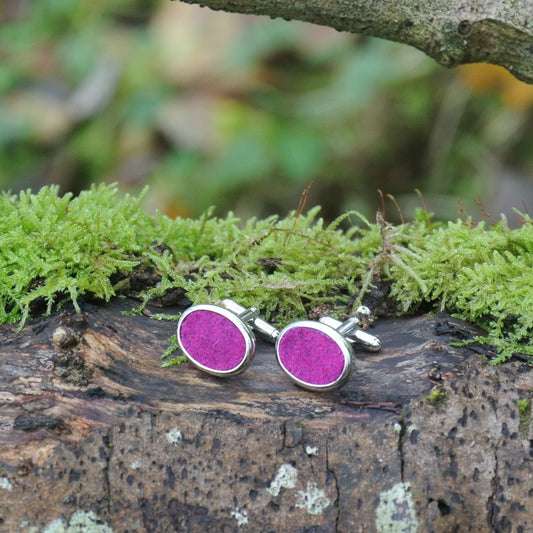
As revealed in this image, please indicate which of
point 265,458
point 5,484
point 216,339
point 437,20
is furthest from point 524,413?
point 5,484

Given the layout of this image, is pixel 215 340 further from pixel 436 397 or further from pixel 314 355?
pixel 436 397

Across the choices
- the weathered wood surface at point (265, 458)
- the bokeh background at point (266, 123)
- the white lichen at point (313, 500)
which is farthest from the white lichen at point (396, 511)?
the bokeh background at point (266, 123)

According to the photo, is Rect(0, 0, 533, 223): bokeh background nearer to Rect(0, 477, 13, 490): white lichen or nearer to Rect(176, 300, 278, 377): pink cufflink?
Rect(176, 300, 278, 377): pink cufflink

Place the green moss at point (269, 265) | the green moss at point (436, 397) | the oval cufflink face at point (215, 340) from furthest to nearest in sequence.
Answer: the green moss at point (269, 265)
the oval cufflink face at point (215, 340)
the green moss at point (436, 397)

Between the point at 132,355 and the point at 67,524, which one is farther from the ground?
the point at 132,355

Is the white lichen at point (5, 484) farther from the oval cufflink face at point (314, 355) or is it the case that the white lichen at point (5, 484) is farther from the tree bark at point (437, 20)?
the tree bark at point (437, 20)

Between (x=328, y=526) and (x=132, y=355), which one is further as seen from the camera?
(x=132, y=355)

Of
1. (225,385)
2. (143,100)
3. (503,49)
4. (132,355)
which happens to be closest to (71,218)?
(132,355)

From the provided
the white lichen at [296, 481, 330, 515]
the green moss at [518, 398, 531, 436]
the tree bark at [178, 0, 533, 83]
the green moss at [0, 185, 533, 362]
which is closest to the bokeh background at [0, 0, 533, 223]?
the green moss at [0, 185, 533, 362]

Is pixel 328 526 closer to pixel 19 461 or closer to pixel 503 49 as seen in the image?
pixel 19 461
